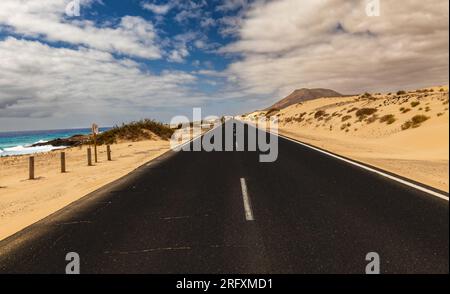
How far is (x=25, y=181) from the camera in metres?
12.9

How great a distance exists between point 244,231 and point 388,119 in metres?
31.3

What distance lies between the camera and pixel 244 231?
5.39 meters

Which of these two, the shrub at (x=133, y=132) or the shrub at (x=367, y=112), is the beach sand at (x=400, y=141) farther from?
the shrub at (x=133, y=132)

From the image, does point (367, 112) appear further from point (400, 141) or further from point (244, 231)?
point (244, 231)

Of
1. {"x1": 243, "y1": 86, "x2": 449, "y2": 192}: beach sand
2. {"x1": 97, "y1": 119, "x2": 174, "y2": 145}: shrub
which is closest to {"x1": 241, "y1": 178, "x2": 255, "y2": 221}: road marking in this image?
{"x1": 243, "y1": 86, "x2": 449, "y2": 192}: beach sand

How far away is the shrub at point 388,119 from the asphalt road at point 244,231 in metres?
25.1

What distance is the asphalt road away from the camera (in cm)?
421

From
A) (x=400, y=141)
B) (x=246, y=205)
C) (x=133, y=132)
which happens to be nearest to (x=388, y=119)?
(x=400, y=141)

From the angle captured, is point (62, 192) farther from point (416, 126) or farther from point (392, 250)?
point (416, 126)

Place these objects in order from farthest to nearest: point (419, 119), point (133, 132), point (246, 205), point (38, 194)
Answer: point (133, 132), point (419, 119), point (38, 194), point (246, 205)

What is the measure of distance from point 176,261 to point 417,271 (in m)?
2.81

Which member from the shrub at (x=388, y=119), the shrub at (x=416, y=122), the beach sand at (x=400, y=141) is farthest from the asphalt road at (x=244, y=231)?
the shrub at (x=388, y=119)

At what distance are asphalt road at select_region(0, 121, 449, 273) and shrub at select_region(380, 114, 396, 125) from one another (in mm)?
25146
